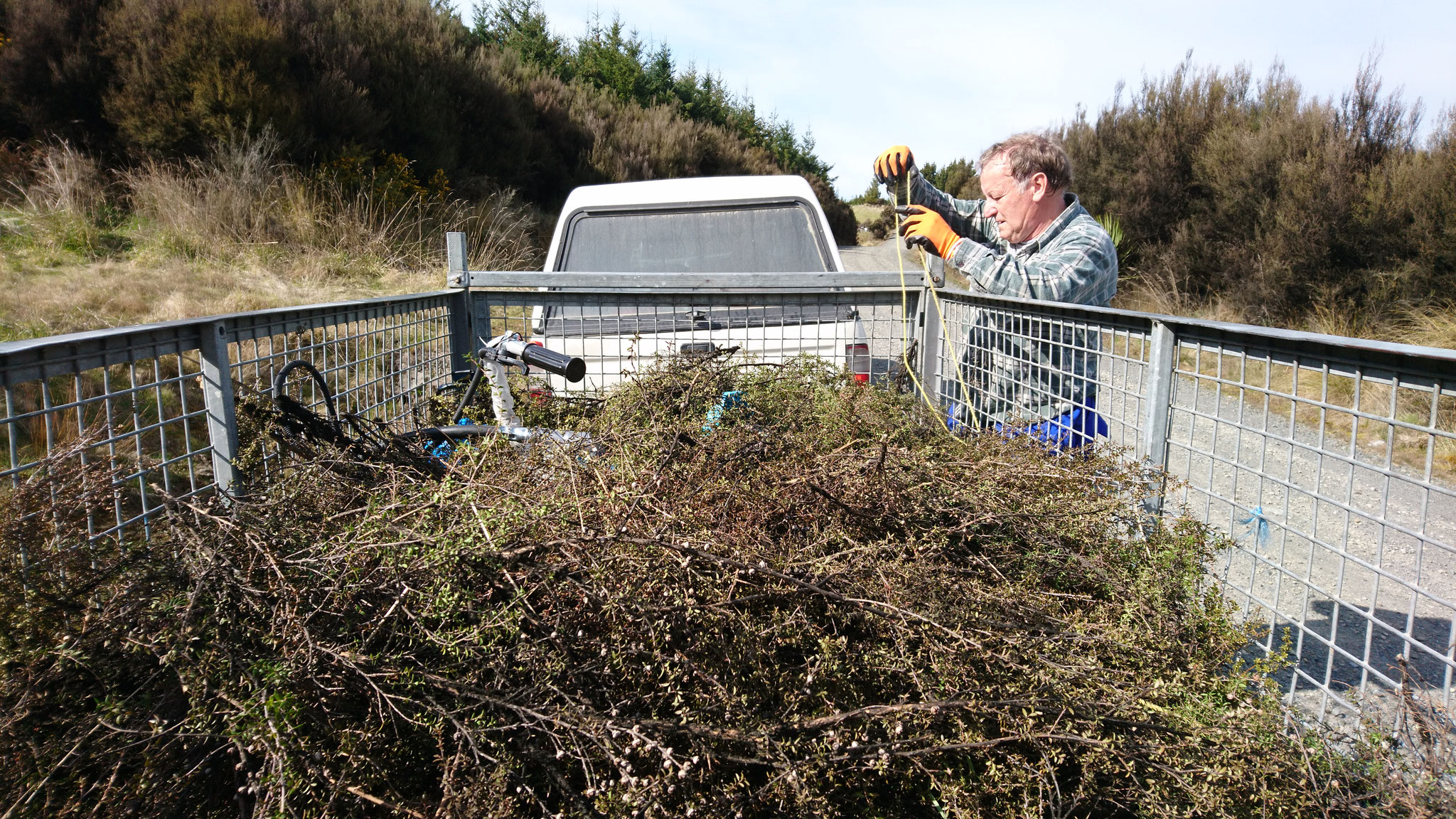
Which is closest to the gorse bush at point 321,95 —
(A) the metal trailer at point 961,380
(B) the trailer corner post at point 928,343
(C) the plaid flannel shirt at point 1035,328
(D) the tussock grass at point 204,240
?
(D) the tussock grass at point 204,240

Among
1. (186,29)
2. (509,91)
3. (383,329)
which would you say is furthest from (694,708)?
(509,91)

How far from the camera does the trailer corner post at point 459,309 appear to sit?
3.46 metres

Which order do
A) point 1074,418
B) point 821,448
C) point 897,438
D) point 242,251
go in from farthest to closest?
point 242,251, point 1074,418, point 897,438, point 821,448

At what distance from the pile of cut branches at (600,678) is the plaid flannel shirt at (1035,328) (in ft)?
3.37

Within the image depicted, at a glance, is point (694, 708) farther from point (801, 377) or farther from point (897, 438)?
point (801, 377)

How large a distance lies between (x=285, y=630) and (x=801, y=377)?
1.97 metres

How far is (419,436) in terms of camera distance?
8.09 feet

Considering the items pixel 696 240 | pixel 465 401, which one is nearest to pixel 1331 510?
pixel 696 240

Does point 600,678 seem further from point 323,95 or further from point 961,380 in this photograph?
point 323,95

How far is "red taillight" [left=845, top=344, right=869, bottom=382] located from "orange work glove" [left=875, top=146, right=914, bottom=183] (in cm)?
81

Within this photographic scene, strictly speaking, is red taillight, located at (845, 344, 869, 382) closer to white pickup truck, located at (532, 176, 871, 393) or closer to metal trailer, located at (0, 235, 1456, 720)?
metal trailer, located at (0, 235, 1456, 720)

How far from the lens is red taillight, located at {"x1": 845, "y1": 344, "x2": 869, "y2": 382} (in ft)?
11.4

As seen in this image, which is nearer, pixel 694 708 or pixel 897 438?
pixel 694 708

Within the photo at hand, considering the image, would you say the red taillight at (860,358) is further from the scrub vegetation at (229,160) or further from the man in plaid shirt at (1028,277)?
the scrub vegetation at (229,160)
